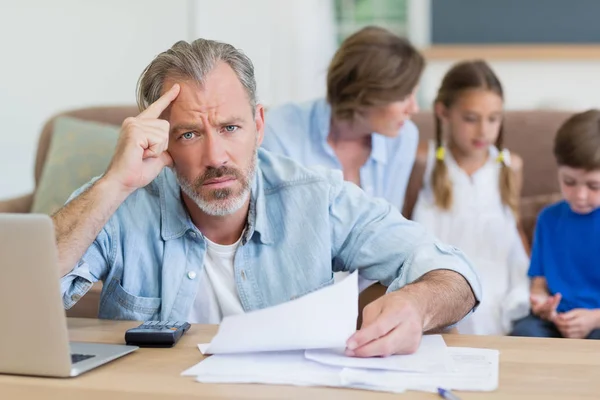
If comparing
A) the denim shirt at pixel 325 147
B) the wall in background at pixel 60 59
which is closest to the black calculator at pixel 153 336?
the denim shirt at pixel 325 147

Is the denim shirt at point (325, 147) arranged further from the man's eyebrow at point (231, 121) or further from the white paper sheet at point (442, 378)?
the white paper sheet at point (442, 378)

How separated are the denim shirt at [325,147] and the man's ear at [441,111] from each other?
0.15 metres

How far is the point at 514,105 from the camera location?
517 cm

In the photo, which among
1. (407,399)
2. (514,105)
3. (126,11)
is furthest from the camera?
(514,105)

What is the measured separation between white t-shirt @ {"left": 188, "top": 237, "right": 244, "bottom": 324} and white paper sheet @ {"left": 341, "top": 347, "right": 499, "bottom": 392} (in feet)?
1.65

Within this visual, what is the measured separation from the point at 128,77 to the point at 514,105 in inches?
93.5

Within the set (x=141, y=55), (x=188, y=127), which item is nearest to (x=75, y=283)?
(x=188, y=127)

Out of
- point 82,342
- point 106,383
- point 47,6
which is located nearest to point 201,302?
point 82,342

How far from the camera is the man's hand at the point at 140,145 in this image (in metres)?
1.45

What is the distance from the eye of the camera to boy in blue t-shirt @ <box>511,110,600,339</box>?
87.5 inches

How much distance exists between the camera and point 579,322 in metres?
2.10

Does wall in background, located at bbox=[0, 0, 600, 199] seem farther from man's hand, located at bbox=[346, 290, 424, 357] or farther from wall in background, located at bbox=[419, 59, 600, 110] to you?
man's hand, located at bbox=[346, 290, 424, 357]

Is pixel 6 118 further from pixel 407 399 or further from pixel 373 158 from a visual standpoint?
pixel 407 399

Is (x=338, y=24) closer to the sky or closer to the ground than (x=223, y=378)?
closer to the sky
